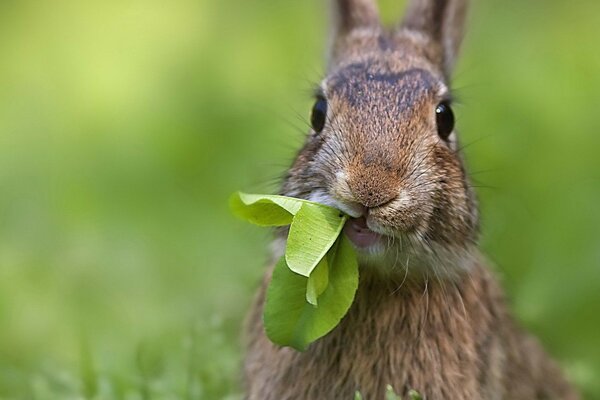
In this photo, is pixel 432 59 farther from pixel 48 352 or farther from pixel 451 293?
pixel 48 352

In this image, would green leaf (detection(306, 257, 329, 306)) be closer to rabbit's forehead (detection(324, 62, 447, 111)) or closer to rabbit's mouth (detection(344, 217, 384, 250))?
rabbit's mouth (detection(344, 217, 384, 250))

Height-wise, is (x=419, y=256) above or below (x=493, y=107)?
below

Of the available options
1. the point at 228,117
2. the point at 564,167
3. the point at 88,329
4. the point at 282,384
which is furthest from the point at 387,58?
the point at 228,117

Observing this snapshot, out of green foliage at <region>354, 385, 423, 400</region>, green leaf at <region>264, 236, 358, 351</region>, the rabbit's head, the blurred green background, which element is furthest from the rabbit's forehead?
green foliage at <region>354, 385, 423, 400</region>

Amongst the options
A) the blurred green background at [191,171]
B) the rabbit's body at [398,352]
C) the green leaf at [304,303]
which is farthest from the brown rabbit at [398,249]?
the blurred green background at [191,171]

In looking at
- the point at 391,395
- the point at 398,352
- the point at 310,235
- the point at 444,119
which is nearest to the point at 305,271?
the point at 310,235
